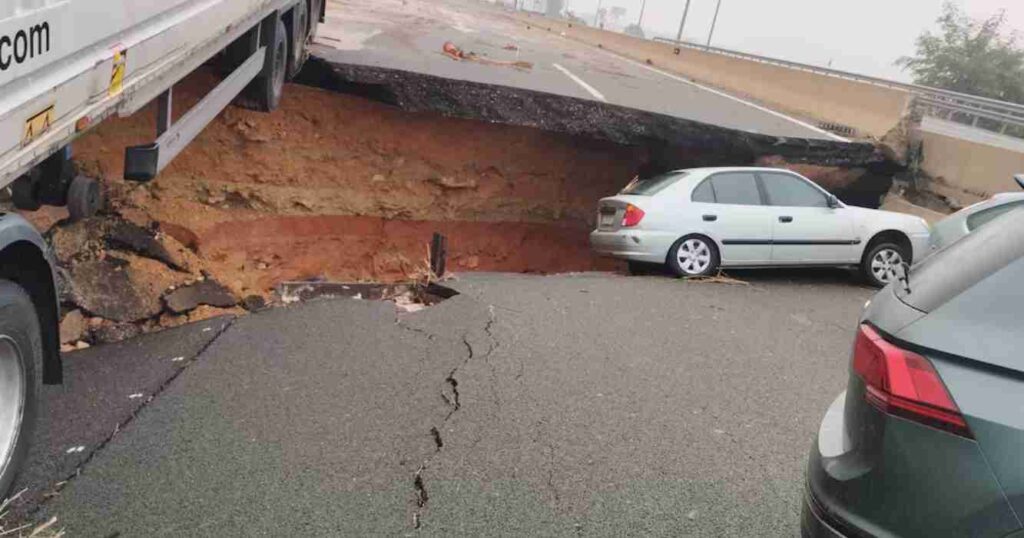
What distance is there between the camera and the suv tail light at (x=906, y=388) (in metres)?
2.30

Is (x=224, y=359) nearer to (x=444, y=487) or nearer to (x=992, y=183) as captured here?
(x=444, y=487)

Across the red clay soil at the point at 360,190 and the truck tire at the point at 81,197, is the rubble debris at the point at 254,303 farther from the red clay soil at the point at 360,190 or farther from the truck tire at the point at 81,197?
the truck tire at the point at 81,197

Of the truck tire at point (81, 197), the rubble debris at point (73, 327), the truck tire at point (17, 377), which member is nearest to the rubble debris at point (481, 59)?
the rubble debris at point (73, 327)

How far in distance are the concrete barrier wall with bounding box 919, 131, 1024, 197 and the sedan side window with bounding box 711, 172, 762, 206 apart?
369 centimetres

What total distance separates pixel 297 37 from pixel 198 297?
10.4 ft

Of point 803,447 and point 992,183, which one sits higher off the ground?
point 992,183

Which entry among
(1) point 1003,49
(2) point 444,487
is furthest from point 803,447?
(1) point 1003,49

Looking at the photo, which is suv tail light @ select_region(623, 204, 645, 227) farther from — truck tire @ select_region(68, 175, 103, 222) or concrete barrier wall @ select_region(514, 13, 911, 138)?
truck tire @ select_region(68, 175, 103, 222)

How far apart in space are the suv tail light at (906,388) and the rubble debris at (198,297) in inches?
249

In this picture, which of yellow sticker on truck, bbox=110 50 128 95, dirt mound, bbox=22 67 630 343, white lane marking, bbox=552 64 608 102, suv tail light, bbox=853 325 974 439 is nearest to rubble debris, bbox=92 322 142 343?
dirt mound, bbox=22 67 630 343

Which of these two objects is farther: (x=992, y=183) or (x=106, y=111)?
(x=992, y=183)

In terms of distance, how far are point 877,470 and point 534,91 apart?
943 centimetres

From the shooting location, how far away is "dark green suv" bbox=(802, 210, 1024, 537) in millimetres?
2219

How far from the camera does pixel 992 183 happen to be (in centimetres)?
1123
